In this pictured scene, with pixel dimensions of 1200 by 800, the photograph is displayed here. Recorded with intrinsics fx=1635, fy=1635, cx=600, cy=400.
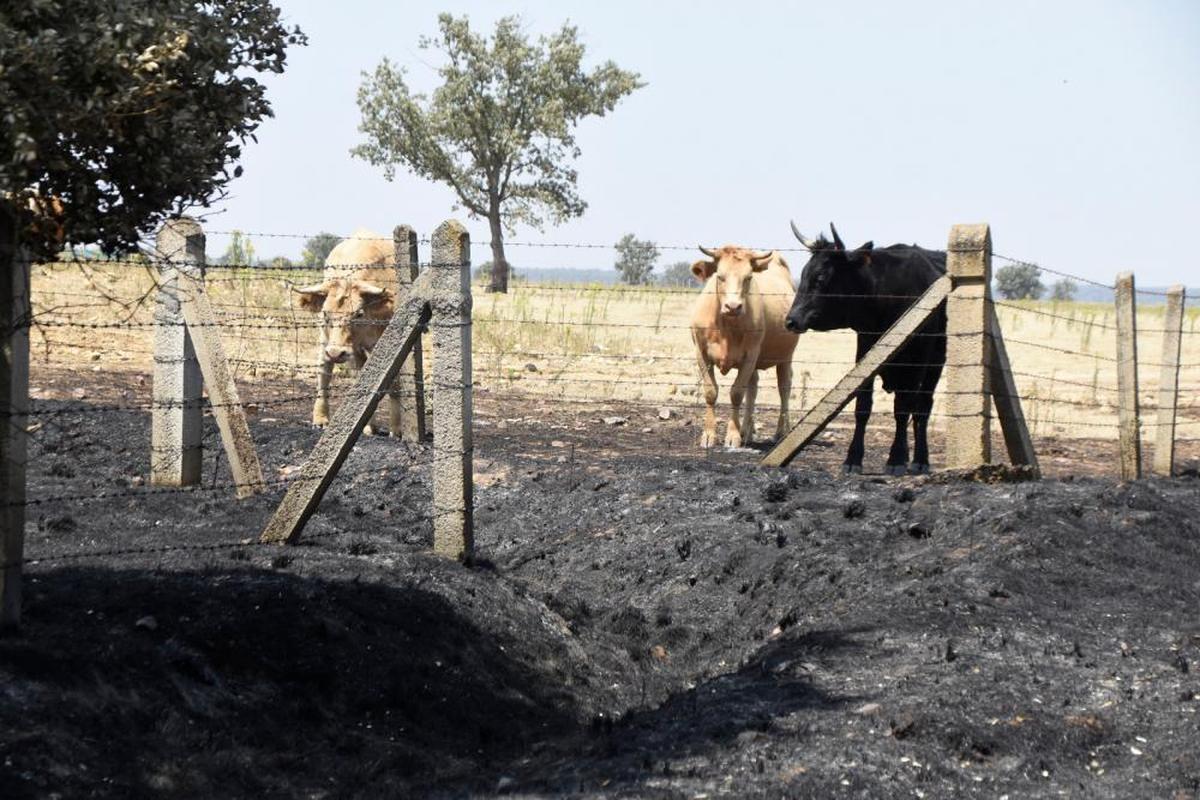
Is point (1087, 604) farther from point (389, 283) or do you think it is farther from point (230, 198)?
point (389, 283)

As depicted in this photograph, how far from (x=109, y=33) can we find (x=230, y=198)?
1087 millimetres

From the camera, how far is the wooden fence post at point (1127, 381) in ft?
41.1

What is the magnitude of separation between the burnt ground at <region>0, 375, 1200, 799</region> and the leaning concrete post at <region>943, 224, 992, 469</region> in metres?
0.50

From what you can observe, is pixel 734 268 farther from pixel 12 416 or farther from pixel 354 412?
pixel 12 416

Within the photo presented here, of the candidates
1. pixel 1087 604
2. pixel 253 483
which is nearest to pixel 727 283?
pixel 253 483

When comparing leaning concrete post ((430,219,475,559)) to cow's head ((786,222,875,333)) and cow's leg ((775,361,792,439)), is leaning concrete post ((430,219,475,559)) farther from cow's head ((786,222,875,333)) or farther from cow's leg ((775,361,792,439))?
cow's leg ((775,361,792,439))

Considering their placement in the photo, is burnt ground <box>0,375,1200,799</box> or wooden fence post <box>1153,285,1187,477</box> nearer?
burnt ground <box>0,375,1200,799</box>

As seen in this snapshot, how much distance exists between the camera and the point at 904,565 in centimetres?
868

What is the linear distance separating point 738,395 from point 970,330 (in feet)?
17.5

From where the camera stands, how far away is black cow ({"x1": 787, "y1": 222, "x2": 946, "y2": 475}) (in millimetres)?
13422

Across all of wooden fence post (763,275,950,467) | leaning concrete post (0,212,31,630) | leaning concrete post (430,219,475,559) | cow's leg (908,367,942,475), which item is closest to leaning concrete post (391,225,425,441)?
leaning concrete post (430,219,475,559)

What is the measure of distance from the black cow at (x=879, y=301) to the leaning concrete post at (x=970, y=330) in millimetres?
3266

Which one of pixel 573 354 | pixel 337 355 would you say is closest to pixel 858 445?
pixel 337 355

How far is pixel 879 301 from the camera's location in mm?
13586
